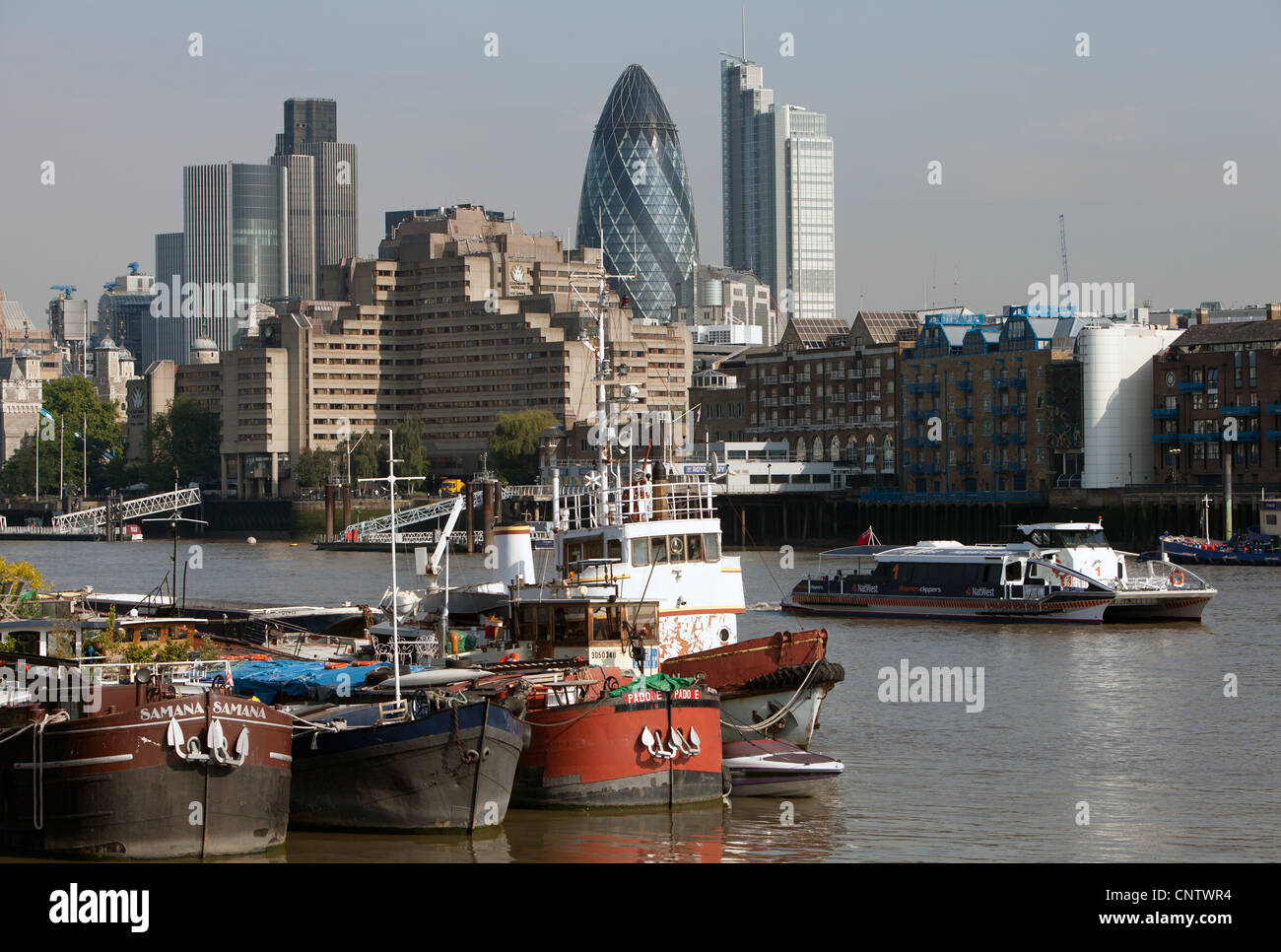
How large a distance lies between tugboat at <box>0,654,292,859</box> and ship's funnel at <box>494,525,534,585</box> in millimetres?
16656

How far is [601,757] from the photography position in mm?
28312

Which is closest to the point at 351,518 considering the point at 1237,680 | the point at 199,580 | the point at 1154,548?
the point at 199,580

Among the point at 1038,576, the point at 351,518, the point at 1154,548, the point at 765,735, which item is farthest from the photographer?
the point at 351,518

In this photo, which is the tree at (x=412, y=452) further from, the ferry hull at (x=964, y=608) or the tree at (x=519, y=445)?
the ferry hull at (x=964, y=608)

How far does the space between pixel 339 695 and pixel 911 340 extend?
398 feet

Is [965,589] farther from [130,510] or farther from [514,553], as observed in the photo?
[130,510]

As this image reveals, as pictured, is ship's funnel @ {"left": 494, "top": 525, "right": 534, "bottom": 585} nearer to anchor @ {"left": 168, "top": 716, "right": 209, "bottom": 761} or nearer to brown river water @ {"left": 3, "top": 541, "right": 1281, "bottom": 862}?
brown river water @ {"left": 3, "top": 541, "right": 1281, "bottom": 862}

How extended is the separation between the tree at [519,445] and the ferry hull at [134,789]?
147 m

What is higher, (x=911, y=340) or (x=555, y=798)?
(x=911, y=340)

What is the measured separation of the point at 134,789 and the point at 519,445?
495 ft

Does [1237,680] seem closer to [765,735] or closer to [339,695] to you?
[765,735]

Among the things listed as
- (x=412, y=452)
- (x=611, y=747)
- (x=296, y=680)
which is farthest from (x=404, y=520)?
(x=611, y=747)
